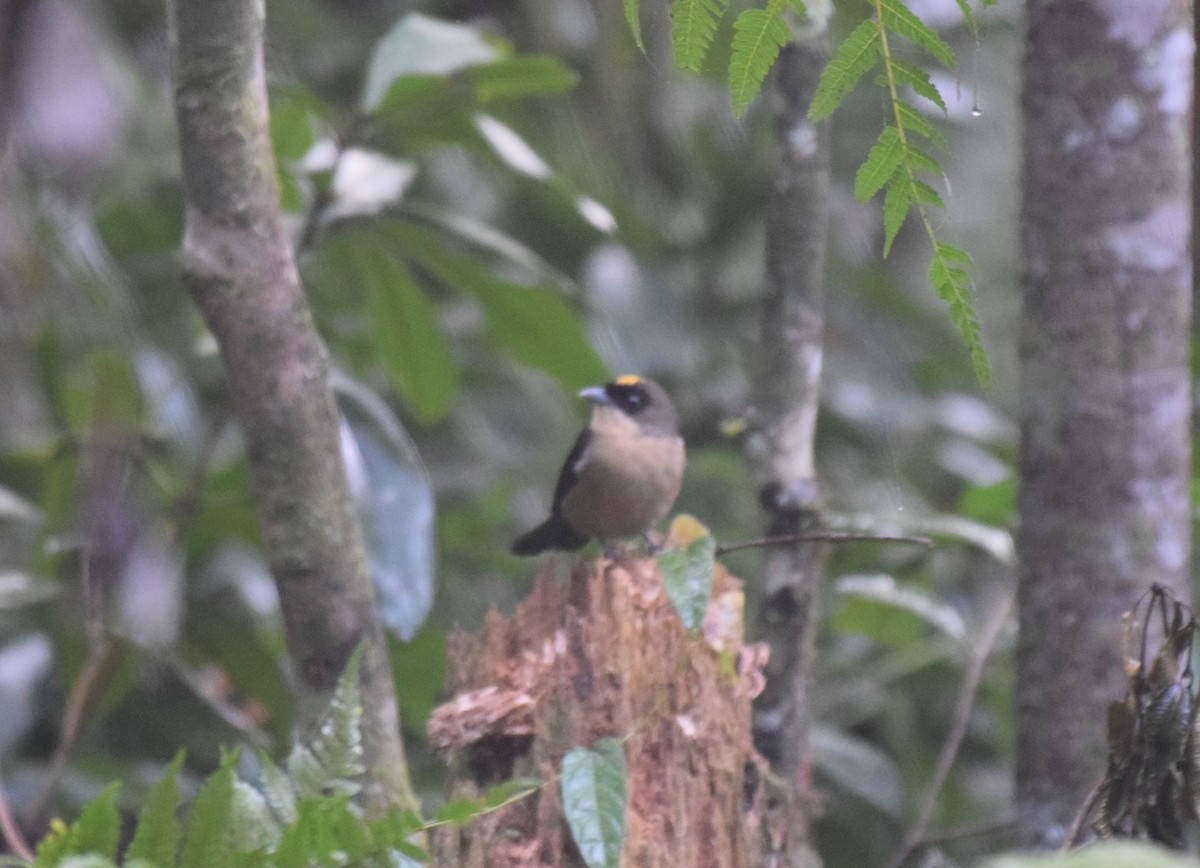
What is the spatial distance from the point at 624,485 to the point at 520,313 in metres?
0.53

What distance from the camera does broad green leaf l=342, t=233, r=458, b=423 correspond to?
3.90m

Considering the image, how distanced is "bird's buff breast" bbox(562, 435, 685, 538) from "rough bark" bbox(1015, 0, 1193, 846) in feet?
3.69

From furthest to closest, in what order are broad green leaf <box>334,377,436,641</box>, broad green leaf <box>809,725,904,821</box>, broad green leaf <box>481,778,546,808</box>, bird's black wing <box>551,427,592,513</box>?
broad green leaf <box>809,725,904,821</box> → bird's black wing <box>551,427,592,513</box> → broad green leaf <box>334,377,436,641</box> → broad green leaf <box>481,778,546,808</box>

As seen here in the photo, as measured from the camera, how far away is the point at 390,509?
3.40 metres

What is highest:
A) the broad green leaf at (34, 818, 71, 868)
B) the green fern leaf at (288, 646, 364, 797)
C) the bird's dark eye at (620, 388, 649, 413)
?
the bird's dark eye at (620, 388, 649, 413)

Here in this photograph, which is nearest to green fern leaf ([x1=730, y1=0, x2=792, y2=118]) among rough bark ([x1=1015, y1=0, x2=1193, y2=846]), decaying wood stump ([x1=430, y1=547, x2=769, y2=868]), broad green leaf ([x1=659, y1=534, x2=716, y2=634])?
broad green leaf ([x1=659, y1=534, x2=716, y2=634])

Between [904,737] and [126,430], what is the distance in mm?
2596

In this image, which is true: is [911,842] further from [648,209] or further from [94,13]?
[94,13]

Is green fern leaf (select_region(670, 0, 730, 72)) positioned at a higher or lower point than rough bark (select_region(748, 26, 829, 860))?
higher

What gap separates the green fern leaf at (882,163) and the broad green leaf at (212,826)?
1.12 meters

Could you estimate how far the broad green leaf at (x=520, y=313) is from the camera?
3.75m

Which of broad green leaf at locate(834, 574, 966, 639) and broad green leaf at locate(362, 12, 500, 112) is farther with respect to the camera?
broad green leaf at locate(834, 574, 966, 639)

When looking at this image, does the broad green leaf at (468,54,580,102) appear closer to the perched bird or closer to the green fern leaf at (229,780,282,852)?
the perched bird

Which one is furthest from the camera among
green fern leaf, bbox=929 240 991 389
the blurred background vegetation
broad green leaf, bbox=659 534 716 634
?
the blurred background vegetation
